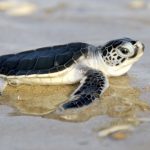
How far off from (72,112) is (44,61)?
902 millimetres

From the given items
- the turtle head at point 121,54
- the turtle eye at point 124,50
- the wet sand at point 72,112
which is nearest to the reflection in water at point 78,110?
the wet sand at point 72,112

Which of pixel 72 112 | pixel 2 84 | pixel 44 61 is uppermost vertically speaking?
pixel 44 61

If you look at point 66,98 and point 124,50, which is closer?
point 66,98

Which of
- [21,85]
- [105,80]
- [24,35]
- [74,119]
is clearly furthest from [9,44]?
[74,119]

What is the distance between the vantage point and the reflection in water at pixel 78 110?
3639 millimetres

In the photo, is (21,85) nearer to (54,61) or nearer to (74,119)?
(54,61)

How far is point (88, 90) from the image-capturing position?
4059 mm

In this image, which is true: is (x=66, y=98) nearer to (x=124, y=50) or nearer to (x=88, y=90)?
(x=88, y=90)

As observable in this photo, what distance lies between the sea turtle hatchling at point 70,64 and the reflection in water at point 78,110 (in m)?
0.09

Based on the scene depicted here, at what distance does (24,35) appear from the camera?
265 inches

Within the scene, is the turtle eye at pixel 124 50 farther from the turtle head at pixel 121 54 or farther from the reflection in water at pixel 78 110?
the reflection in water at pixel 78 110

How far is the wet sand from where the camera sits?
3.21 meters

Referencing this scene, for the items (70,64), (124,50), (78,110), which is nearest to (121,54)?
(124,50)

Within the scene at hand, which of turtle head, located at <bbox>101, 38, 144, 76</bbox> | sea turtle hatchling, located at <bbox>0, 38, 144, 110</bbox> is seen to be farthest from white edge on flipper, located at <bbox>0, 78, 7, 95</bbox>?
turtle head, located at <bbox>101, 38, 144, 76</bbox>
